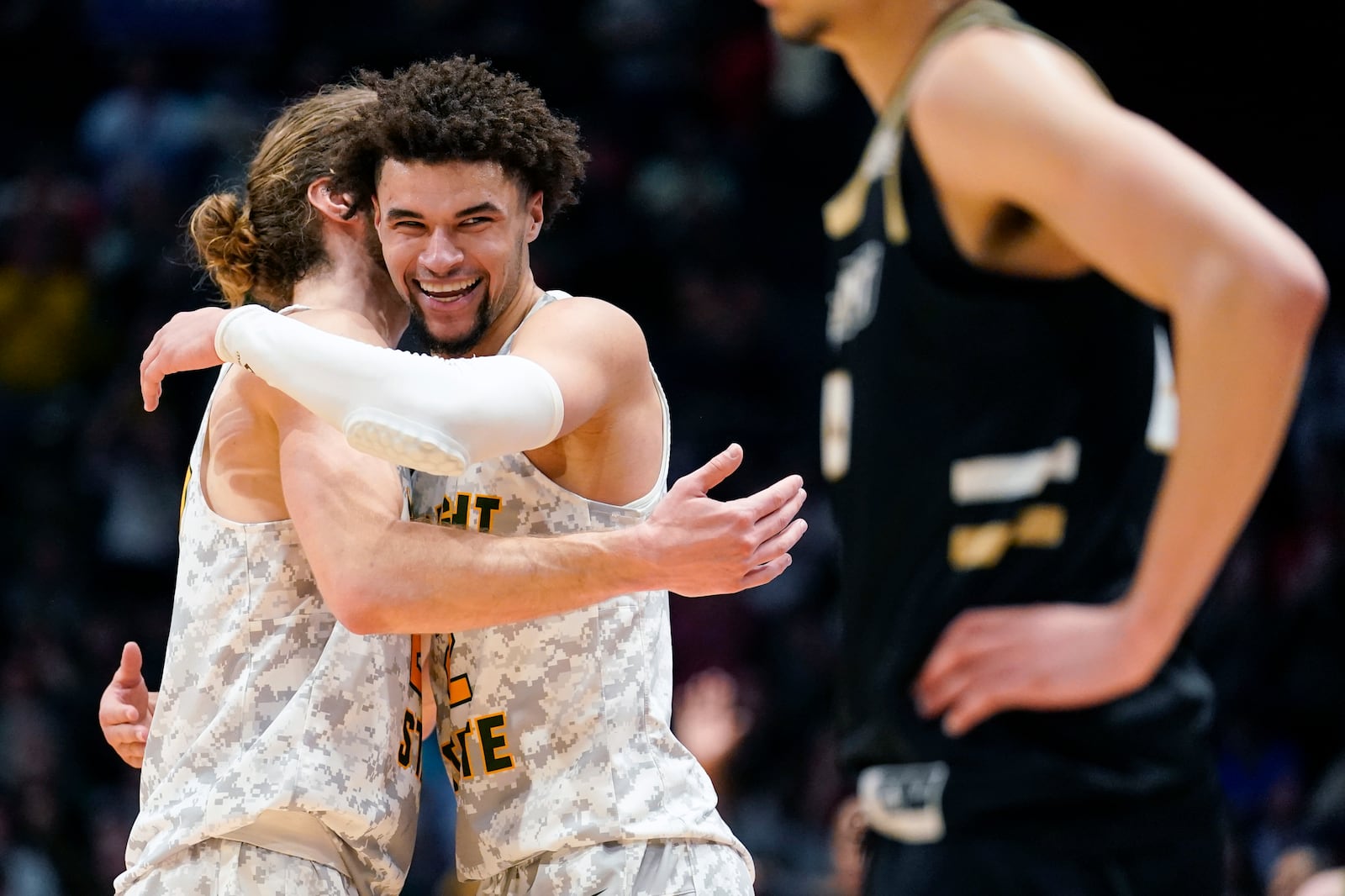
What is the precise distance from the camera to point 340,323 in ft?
11.5

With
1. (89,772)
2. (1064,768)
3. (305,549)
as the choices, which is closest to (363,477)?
(305,549)

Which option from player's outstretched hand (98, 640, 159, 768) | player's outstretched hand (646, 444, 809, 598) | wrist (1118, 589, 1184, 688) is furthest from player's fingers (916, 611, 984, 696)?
player's outstretched hand (98, 640, 159, 768)

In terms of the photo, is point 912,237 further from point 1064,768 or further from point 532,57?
point 532,57

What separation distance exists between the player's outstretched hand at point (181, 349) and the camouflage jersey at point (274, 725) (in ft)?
0.98

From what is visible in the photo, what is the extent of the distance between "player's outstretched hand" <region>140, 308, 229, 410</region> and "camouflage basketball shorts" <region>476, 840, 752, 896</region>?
1.26m

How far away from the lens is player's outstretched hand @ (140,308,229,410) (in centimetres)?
357

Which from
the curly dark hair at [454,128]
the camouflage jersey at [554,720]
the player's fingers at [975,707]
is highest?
the curly dark hair at [454,128]

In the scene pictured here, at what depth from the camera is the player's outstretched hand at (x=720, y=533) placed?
307cm

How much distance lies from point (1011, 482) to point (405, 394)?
3.62 feet

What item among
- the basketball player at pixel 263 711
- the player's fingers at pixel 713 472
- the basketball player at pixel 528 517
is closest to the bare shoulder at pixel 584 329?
the basketball player at pixel 528 517

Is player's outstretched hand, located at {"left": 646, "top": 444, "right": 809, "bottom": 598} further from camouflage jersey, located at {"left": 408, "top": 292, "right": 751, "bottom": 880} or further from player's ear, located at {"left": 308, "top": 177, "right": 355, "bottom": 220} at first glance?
player's ear, located at {"left": 308, "top": 177, "right": 355, "bottom": 220}

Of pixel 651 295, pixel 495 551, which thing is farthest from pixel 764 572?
pixel 651 295

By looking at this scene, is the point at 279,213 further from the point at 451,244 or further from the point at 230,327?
the point at 230,327

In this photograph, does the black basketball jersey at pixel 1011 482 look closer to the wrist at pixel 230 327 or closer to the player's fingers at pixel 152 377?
the wrist at pixel 230 327
